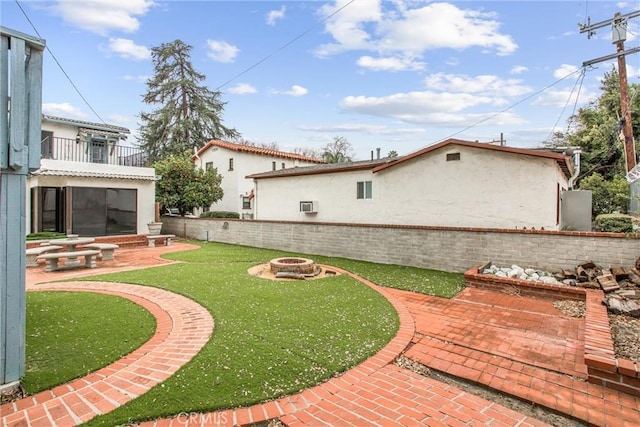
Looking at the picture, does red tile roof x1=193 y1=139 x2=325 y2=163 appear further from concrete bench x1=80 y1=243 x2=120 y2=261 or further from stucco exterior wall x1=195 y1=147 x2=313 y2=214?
concrete bench x1=80 y1=243 x2=120 y2=261

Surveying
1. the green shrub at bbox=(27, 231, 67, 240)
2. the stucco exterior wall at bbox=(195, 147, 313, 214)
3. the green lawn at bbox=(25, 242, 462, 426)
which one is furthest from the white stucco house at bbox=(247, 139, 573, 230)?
the green shrub at bbox=(27, 231, 67, 240)

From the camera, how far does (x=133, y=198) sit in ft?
52.0

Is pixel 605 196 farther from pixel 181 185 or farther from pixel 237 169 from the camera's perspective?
pixel 181 185

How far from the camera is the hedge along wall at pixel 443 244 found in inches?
280

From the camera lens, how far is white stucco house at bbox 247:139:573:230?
926 centimetres

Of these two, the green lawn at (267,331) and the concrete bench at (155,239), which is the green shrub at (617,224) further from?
the concrete bench at (155,239)

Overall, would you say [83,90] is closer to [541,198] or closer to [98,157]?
[98,157]

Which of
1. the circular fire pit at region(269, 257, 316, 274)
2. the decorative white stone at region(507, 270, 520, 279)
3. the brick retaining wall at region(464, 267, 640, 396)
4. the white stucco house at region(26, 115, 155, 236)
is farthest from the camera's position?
the white stucco house at region(26, 115, 155, 236)

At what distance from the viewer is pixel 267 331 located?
4555 millimetres

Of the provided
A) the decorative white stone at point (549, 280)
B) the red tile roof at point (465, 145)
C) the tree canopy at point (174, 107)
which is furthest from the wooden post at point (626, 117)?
the tree canopy at point (174, 107)

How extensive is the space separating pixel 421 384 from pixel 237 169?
21.3 metres

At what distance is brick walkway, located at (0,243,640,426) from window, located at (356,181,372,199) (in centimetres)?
846

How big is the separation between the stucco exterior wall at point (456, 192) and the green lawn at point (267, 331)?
2.74m

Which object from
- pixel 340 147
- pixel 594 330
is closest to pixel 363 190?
pixel 594 330
